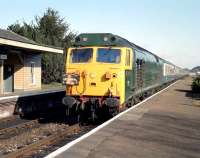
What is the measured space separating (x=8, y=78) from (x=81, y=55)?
16784mm

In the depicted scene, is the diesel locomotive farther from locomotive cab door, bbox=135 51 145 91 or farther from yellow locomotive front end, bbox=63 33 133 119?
locomotive cab door, bbox=135 51 145 91

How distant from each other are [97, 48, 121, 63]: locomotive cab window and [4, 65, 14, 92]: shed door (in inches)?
651

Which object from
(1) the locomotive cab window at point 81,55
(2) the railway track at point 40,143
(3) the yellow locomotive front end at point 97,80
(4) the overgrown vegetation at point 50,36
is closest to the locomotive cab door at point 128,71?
(3) the yellow locomotive front end at point 97,80

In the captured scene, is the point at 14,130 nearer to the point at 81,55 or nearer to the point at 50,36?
Answer: the point at 81,55

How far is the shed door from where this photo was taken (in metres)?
29.7

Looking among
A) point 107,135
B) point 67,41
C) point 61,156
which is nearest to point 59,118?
point 107,135

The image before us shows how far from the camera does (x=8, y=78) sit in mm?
30203

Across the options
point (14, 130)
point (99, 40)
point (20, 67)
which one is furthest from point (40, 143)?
point (20, 67)

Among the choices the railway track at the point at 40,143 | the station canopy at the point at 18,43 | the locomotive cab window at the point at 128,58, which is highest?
the station canopy at the point at 18,43

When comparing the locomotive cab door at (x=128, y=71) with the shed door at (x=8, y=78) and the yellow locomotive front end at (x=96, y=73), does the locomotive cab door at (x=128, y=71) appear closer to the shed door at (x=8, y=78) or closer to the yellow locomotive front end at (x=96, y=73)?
the yellow locomotive front end at (x=96, y=73)

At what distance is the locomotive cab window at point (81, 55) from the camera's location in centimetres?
1445

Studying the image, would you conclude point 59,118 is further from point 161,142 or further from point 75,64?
point 161,142

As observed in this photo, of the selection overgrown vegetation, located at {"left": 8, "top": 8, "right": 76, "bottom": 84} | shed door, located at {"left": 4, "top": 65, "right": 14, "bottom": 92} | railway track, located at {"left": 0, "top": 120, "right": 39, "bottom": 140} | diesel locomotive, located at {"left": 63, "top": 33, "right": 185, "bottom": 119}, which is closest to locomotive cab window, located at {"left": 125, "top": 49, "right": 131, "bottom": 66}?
diesel locomotive, located at {"left": 63, "top": 33, "right": 185, "bottom": 119}

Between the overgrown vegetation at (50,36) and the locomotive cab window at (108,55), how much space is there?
28.6m
